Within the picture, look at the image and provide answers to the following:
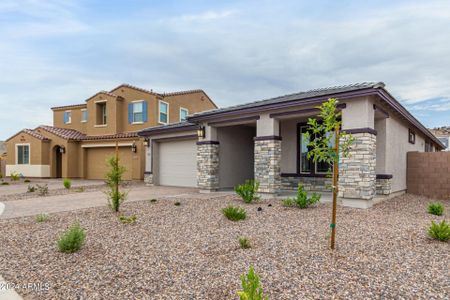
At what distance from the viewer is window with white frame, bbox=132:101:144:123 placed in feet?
64.2

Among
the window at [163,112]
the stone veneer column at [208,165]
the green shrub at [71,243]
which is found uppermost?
the window at [163,112]

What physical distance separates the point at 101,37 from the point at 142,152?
788cm

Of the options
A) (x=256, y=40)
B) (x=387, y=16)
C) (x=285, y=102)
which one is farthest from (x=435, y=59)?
(x=285, y=102)

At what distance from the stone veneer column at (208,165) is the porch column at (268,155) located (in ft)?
7.53

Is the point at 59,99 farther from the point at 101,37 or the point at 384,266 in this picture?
the point at 384,266

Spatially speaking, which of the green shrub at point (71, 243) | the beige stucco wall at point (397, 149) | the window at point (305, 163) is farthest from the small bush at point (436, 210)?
the green shrub at point (71, 243)

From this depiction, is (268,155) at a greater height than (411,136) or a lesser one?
lesser

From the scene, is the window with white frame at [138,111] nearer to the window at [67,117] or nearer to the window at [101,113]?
the window at [101,113]

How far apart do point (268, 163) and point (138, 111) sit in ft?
43.2

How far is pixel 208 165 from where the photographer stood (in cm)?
1146

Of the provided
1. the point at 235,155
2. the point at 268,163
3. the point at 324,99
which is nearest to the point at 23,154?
the point at 235,155

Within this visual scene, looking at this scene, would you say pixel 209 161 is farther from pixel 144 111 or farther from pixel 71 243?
pixel 144 111

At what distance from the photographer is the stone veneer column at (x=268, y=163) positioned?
947 cm

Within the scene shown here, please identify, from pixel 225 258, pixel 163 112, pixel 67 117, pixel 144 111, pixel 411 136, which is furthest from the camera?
pixel 67 117
